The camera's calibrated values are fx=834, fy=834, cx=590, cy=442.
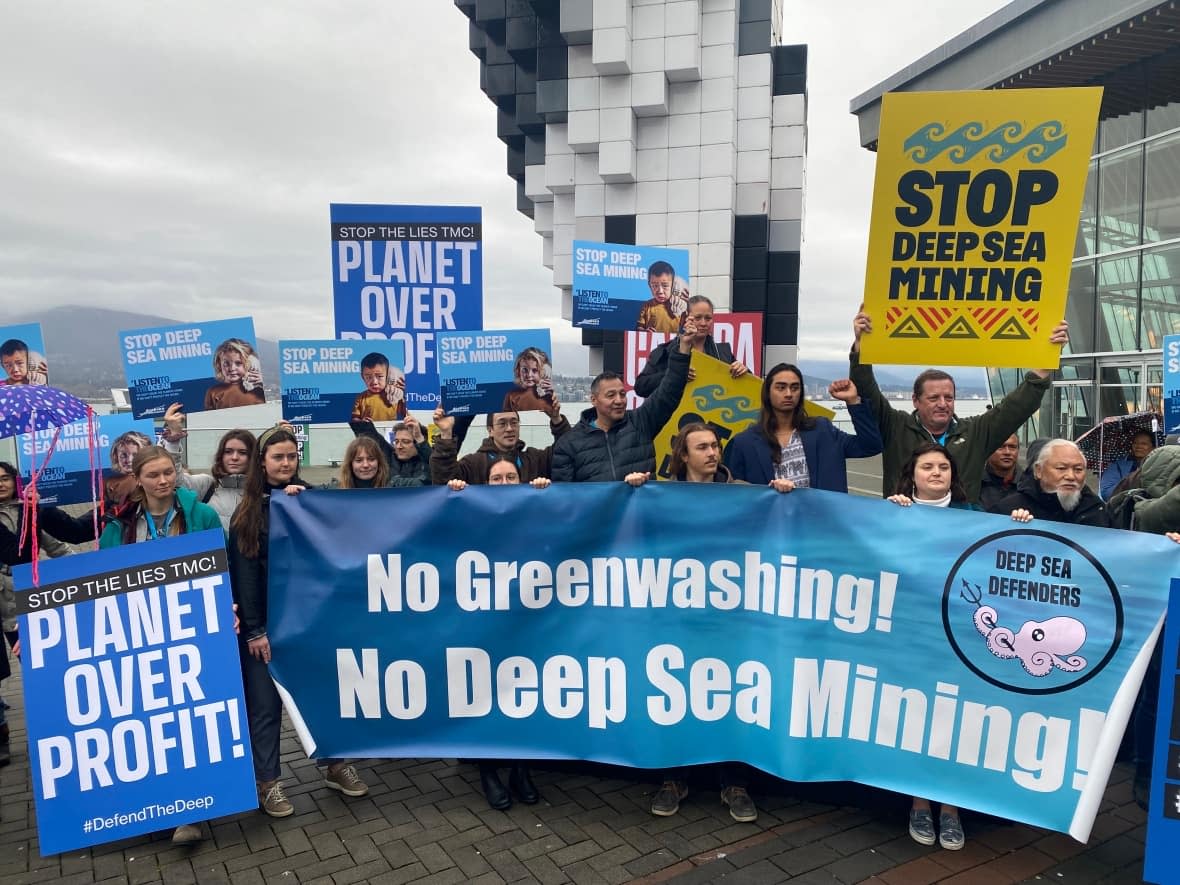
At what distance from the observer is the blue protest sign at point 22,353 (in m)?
5.74

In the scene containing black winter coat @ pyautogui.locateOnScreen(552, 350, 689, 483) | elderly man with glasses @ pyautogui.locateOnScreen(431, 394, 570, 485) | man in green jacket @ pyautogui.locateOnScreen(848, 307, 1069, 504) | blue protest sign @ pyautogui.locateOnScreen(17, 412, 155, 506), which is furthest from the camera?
blue protest sign @ pyautogui.locateOnScreen(17, 412, 155, 506)

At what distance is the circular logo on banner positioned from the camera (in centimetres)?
329

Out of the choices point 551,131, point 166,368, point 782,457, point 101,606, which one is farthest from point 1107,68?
point 101,606

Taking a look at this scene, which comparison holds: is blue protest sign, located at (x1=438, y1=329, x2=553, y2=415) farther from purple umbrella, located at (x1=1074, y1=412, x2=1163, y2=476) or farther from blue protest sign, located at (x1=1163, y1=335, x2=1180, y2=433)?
purple umbrella, located at (x1=1074, y1=412, x2=1163, y2=476)

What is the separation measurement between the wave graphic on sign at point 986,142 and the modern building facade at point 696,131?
15.6 meters

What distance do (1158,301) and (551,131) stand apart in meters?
14.8

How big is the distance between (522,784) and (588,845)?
550 millimetres

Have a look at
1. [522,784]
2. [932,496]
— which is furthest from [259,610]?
[932,496]

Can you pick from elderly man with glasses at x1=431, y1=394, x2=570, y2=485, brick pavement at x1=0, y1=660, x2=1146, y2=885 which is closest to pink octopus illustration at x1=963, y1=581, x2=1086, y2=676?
brick pavement at x1=0, y1=660, x2=1146, y2=885

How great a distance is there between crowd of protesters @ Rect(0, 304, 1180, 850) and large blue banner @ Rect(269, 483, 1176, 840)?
18cm

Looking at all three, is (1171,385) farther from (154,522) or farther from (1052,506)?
(154,522)

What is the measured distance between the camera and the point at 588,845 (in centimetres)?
362

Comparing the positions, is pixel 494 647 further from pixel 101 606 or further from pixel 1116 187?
pixel 1116 187

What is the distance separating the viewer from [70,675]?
3.56 meters
